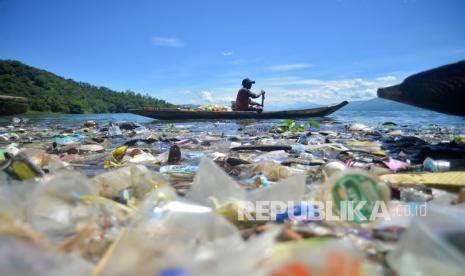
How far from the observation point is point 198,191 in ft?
4.16

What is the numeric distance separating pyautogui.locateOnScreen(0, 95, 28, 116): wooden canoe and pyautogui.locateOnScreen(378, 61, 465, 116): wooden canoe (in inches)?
349

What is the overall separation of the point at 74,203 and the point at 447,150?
11.5ft

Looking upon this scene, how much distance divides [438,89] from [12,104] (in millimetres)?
9378

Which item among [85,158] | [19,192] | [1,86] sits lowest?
[85,158]

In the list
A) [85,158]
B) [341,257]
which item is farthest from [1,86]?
[341,257]

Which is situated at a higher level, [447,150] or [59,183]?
[59,183]

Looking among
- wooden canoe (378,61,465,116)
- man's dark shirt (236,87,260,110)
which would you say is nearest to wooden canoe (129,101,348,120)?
man's dark shirt (236,87,260,110)

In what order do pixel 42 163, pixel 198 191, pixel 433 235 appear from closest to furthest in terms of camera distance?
pixel 433 235 → pixel 198 191 → pixel 42 163

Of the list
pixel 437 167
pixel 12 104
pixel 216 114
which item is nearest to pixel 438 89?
pixel 437 167

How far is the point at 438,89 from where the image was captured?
391 cm

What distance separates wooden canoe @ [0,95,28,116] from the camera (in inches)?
281

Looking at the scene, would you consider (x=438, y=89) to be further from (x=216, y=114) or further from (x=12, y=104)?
(x=216, y=114)

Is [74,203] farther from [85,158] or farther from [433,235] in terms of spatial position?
[85,158]

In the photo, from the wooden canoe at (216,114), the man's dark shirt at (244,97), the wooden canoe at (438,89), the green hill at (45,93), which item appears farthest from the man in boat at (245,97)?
the green hill at (45,93)
